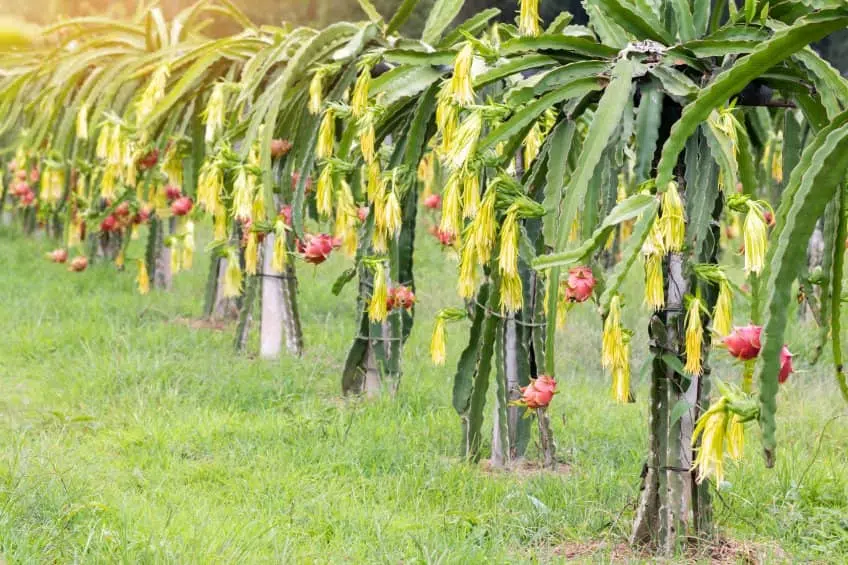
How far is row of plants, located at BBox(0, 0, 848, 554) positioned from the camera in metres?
2.13

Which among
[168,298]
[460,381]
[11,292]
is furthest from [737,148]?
[11,292]

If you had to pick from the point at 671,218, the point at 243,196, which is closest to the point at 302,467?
the point at 243,196

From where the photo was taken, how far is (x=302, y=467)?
3771 mm

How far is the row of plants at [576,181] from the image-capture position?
7.00ft

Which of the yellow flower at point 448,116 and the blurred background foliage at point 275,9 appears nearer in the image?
the yellow flower at point 448,116

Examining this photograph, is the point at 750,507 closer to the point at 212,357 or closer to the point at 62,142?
the point at 212,357

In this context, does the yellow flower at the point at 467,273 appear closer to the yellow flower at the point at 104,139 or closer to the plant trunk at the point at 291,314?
the yellow flower at the point at 104,139

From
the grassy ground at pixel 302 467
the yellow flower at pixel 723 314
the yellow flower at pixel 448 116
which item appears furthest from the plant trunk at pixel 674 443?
the yellow flower at pixel 448 116

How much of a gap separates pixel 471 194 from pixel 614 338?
55cm

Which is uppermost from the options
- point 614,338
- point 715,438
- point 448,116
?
point 448,116

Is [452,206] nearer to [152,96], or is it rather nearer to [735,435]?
[735,435]

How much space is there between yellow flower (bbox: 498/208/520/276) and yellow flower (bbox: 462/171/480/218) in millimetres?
142

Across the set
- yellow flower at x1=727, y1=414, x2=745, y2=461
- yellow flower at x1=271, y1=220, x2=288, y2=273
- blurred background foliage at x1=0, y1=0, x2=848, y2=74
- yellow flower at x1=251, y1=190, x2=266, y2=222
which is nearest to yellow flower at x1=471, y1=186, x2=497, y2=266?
yellow flower at x1=727, y1=414, x2=745, y2=461

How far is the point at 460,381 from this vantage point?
141 inches
